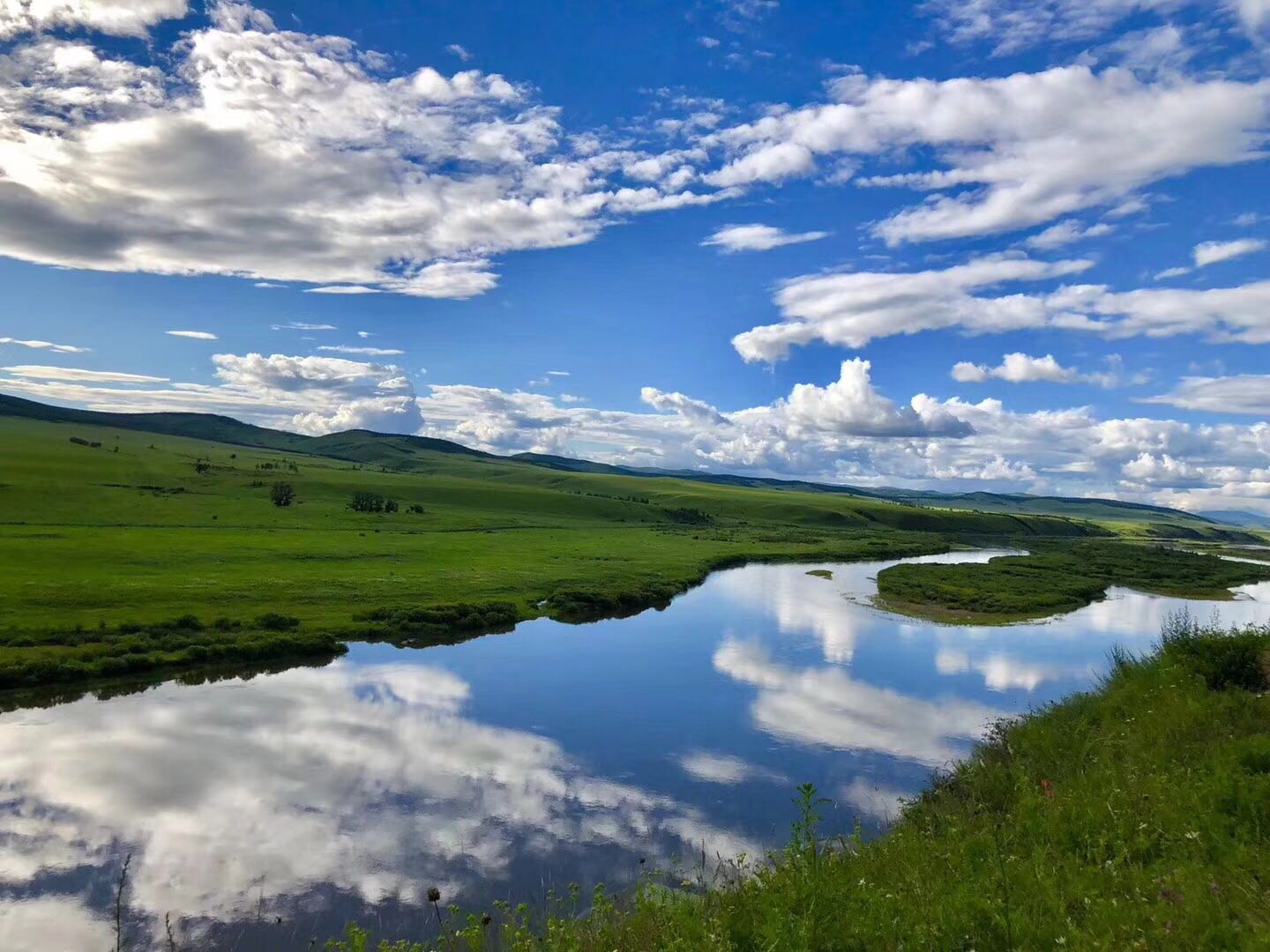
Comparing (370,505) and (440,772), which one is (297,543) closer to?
(370,505)

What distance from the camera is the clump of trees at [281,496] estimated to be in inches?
4446

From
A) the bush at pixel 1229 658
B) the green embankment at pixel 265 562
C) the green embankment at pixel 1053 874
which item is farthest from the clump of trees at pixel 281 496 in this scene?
the bush at pixel 1229 658

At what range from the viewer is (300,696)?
110 ft

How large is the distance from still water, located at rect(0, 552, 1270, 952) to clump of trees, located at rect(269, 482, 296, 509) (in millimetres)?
79420

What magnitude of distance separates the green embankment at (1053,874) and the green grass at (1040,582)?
49.9 m

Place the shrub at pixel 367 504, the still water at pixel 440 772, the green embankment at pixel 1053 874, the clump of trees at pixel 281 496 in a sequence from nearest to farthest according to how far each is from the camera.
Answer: the green embankment at pixel 1053 874
the still water at pixel 440 772
the clump of trees at pixel 281 496
the shrub at pixel 367 504

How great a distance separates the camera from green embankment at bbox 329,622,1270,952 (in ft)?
25.0

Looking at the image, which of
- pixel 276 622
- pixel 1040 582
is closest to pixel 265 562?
pixel 276 622

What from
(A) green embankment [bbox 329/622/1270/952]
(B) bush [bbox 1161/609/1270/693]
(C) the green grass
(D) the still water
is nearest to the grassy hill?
(D) the still water

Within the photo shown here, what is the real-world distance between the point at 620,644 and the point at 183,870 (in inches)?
1246

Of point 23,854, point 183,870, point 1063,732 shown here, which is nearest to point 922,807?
point 1063,732

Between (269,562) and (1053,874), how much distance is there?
6739 cm

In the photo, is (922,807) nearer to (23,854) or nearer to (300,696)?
(23,854)

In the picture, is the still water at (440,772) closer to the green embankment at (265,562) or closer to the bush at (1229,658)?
the green embankment at (265,562)
